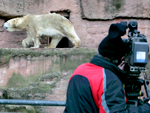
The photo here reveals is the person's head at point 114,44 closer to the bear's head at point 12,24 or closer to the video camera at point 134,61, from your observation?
the video camera at point 134,61

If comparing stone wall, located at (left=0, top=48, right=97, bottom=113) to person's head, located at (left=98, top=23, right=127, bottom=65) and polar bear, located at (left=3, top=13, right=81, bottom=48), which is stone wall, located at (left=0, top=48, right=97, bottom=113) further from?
person's head, located at (left=98, top=23, right=127, bottom=65)

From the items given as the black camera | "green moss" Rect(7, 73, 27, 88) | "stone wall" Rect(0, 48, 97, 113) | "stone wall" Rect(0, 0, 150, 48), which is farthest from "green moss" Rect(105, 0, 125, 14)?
the black camera

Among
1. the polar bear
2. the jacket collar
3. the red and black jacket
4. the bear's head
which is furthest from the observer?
the bear's head

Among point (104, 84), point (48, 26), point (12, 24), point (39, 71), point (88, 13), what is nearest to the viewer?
point (104, 84)

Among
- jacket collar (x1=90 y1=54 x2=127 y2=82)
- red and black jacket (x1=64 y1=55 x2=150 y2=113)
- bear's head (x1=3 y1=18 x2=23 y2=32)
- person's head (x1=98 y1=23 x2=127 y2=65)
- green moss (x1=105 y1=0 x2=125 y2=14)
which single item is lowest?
red and black jacket (x1=64 y1=55 x2=150 y2=113)

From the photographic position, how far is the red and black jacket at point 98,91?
3.07 feet

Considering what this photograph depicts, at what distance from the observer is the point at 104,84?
97cm

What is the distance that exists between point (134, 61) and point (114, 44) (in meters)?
0.14

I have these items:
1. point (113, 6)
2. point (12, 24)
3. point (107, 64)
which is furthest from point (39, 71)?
point (107, 64)

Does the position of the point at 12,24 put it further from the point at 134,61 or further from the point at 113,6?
the point at 134,61

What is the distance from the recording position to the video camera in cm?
103

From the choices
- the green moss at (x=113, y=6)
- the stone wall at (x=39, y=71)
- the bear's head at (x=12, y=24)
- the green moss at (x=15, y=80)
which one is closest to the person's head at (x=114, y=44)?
the stone wall at (x=39, y=71)

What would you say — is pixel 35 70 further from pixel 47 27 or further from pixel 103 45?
pixel 103 45

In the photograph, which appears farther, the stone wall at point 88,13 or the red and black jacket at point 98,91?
the stone wall at point 88,13
